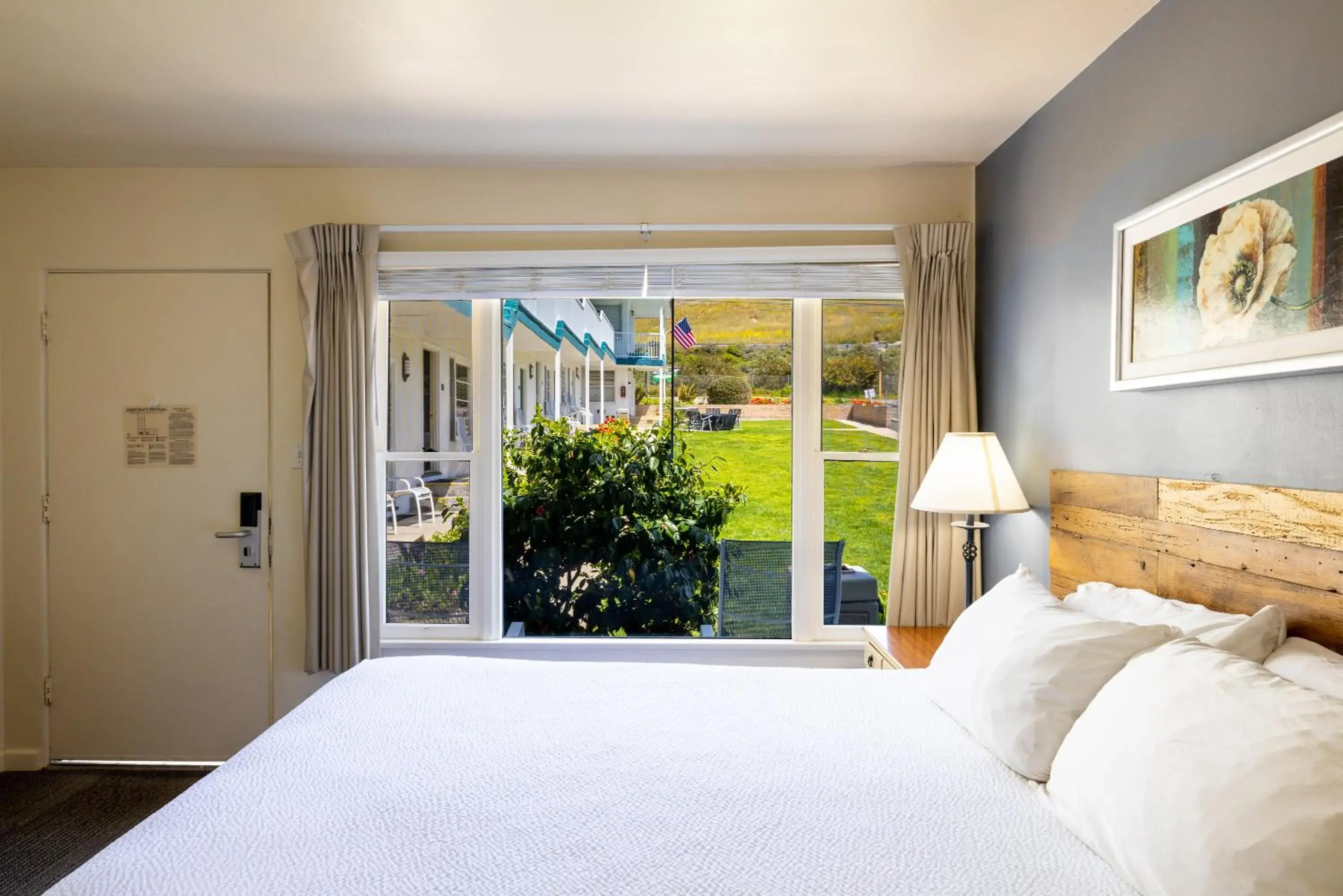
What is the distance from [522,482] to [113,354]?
1.78 metres

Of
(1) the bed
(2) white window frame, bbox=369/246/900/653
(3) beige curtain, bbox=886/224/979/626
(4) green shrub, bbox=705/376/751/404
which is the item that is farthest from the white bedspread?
(4) green shrub, bbox=705/376/751/404

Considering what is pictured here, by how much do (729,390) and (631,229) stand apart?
0.83m

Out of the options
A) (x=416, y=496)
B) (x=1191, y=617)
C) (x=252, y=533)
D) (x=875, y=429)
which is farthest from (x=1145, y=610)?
(x=252, y=533)

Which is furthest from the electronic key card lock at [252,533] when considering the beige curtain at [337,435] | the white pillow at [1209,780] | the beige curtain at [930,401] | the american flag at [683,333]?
the white pillow at [1209,780]

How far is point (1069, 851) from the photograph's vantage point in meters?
1.29

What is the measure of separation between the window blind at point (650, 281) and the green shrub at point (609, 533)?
69 centimetres

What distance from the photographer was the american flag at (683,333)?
11.8ft

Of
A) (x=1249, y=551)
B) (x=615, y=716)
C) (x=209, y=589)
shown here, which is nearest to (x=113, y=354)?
(x=209, y=589)

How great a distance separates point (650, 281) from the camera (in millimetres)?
3305

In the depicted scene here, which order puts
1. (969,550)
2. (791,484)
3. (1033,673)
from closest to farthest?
(1033,673)
(969,550)
(791,484)

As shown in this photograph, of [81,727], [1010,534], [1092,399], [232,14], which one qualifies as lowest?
[81,727]

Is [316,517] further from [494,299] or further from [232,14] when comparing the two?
[232,14]

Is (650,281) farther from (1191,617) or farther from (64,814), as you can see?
(64,814)

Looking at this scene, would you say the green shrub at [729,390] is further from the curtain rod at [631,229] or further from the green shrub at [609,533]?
the curtain rod at [631,229]
